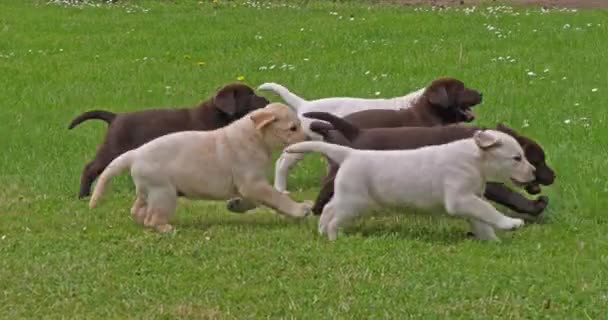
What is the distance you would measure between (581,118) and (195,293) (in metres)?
6.17

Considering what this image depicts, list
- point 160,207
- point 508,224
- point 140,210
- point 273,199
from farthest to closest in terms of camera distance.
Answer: point 140,210
point 273,199
point 160,207
point 508,224

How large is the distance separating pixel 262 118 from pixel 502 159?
1597 mm

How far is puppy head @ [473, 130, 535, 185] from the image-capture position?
763cm

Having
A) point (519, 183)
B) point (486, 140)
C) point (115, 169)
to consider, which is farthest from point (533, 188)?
point (115, 169)

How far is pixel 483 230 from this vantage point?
7.67 metres

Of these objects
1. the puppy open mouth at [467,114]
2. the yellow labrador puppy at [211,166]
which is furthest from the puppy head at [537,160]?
the yellow labrador puppy at [211,166]

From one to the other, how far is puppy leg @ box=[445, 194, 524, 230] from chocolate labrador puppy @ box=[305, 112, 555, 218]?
795 millimetres

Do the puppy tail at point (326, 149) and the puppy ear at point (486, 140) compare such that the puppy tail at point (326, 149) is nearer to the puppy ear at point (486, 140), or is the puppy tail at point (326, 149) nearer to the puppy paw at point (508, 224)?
the puppy ear at point (486, 140)

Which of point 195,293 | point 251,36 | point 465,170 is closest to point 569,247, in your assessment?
point 465,170

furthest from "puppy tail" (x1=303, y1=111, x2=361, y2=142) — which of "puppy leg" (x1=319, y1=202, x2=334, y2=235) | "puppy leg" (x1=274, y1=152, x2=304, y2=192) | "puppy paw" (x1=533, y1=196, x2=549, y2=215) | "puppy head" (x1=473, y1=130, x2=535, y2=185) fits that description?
"puppy leg" (x1=274, y1=152, x2=304, y2=192)

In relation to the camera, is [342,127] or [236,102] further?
[236,102]

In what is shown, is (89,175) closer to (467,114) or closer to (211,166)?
(211,166)

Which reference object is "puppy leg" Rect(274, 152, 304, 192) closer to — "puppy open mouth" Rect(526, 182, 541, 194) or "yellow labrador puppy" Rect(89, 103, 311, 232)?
"yellow labrador puppy" Rect(89, 103, 311, 232)

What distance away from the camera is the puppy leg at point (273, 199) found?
8219 mm
